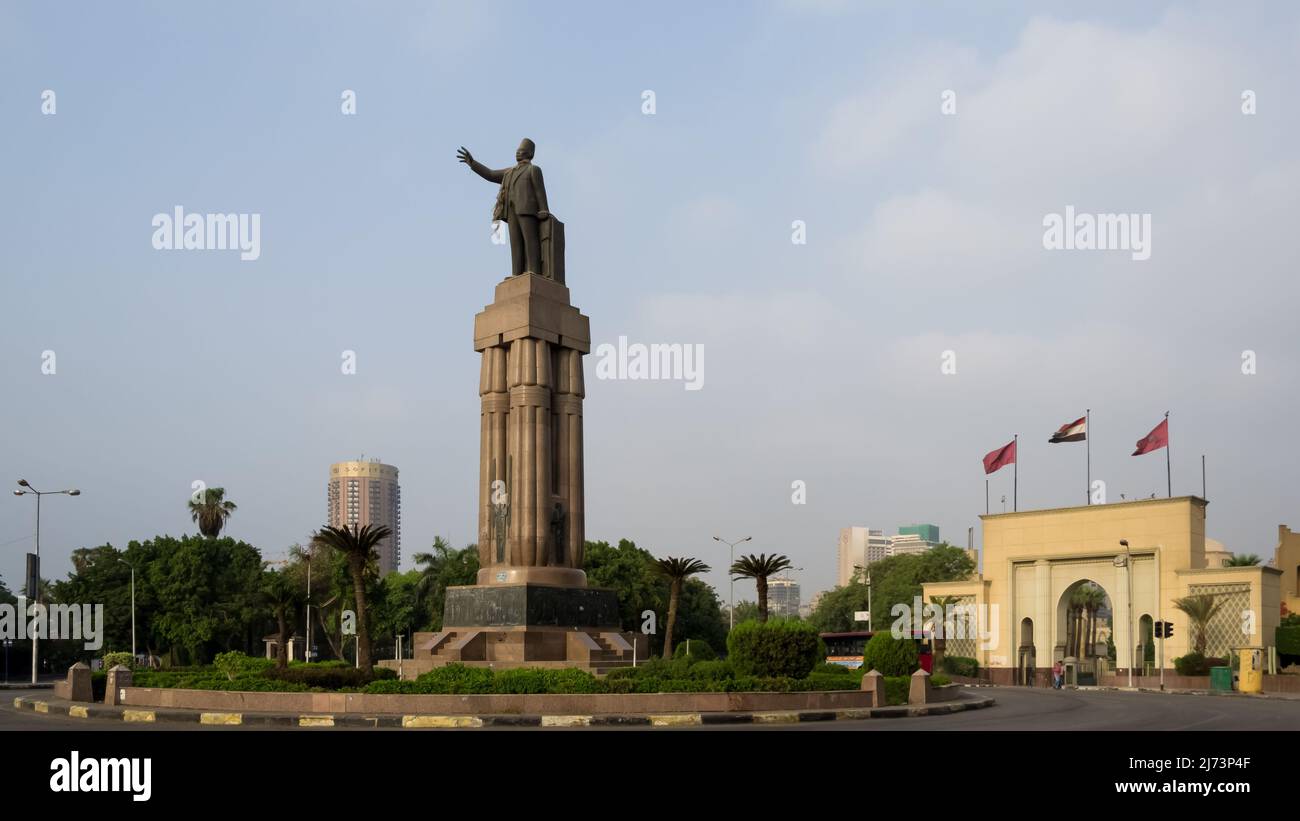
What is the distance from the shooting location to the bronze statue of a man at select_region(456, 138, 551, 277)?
41.8m

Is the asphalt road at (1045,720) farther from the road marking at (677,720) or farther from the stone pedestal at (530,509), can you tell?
the stone pedestal at (530,509)

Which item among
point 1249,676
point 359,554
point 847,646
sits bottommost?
point 847,646

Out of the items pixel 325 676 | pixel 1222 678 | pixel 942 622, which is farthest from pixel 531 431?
pixel 942 622

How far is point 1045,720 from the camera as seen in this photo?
28219 mm

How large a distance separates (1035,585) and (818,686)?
36630mm

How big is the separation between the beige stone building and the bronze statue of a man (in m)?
34.8

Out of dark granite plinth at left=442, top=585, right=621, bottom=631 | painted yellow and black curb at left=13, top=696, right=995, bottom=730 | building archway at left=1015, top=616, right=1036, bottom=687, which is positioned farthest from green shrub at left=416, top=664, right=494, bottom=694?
building archway at left=1015, top=616, right=1036, bottom=687

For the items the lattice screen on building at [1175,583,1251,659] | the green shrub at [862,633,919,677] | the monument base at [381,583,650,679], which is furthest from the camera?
the lattice screen on building at [1175,583,1251,659]

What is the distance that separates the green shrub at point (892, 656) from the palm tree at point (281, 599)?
3470cm

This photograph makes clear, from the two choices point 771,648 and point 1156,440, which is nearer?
point 771,648

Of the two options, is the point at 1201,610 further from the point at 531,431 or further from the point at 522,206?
the point at 522,206

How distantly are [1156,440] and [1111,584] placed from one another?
27.8ft

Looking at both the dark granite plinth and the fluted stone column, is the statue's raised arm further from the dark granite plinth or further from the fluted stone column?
the dark granite plinth

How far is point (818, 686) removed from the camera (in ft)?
101
